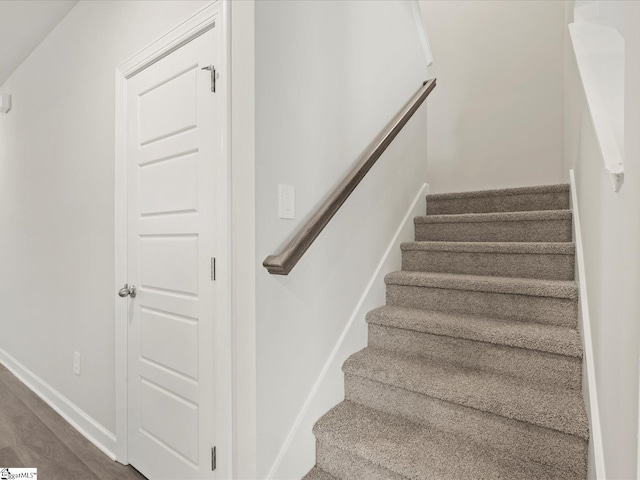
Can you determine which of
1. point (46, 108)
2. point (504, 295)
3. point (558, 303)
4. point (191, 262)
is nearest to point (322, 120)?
point (191, 262)

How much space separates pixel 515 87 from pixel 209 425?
144 inches

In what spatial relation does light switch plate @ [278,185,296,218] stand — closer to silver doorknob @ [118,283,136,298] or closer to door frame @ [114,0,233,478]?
door frame @ [114,0,233,478]

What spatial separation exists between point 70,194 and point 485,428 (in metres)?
2.72

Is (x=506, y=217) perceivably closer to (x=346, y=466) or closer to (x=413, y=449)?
(x=413, y=449)

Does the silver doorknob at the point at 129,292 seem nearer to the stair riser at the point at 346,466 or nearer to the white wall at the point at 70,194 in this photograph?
the white wall at the point at 70,194

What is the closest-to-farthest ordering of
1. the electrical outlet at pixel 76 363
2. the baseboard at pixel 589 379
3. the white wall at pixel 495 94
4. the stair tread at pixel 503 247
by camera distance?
the baseboard at pixel 589 379
the stair tread at pixel 503 247
the electrical outlet at pixel 76 363
the white wall at pixel 495 94

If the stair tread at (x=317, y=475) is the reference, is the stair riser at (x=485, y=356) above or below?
above

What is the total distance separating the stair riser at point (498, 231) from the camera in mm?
2068

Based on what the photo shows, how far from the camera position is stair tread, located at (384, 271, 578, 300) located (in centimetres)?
165

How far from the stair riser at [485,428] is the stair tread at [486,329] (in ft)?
1.04

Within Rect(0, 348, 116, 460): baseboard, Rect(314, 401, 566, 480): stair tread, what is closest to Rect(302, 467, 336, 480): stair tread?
Rect(314, 401, 566, 480): stair tread

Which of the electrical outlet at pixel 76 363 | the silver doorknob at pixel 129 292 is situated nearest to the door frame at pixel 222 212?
the silver doorknob at pixel 129 292

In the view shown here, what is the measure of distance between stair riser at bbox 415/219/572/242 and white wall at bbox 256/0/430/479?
45 centimetres

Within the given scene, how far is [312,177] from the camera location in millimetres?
1574
